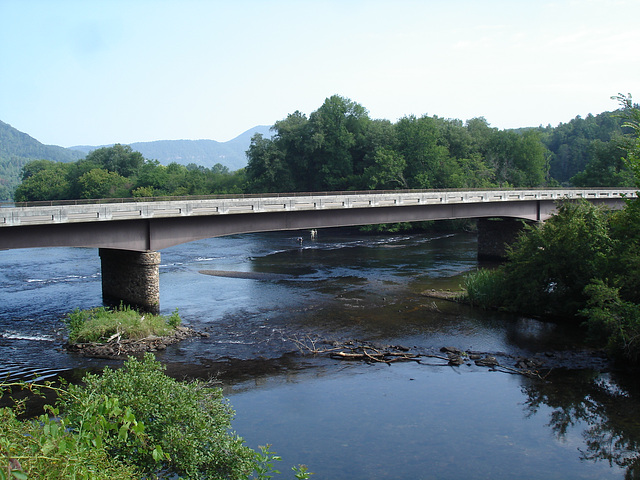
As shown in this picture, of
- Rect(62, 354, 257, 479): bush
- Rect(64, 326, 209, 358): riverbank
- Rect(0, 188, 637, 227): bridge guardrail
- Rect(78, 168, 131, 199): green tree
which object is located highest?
Rect(78, 168, 131, 199): green tree

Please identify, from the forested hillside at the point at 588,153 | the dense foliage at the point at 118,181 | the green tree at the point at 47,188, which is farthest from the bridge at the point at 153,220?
the green tree at the point at 47,188

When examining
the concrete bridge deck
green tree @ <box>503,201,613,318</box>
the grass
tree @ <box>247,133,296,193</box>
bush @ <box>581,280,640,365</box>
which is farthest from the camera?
tree @ <box>247,133,296,193</box>

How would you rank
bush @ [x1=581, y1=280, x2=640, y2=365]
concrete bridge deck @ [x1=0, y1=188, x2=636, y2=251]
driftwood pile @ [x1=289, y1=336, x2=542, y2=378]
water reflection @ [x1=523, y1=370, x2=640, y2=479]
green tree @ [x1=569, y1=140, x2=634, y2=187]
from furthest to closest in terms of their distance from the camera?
1. green tree @ [x1=569, y1=140, x2=634, y2=187]
2. concrete bridge deck @ [x1=0, y1=188, x2=636, y2=251]
3. driftwood pile @ [x1=289, y1=336, x2=542, y2=378]
4. bush @ [x1=581, y1=280, x2=640, y2=365]
5. water reflection @ [x1=523, y1=370, x2=640, y2=479]

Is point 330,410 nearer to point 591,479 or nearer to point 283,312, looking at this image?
point 591,479

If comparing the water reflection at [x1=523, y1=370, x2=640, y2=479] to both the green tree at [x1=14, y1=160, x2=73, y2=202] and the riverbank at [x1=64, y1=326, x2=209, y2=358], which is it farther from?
the green tree at [x1=14, y1=160, x2=73, y2=202]

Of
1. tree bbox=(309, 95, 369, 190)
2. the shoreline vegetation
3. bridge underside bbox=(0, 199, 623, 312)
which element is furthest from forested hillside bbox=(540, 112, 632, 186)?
the shoreline vegetation

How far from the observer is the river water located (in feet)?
56.2

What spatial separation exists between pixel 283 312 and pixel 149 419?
21233 mm

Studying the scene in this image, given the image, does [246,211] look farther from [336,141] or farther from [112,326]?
[336,141]

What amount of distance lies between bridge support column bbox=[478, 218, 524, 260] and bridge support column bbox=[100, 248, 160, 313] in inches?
1350

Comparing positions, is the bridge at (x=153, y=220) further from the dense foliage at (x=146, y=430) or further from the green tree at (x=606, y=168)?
the green tree at (x=606, y=168)

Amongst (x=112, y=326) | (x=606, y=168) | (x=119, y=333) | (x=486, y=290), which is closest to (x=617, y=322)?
(x=486, y=290)

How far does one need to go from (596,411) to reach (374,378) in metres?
8.15

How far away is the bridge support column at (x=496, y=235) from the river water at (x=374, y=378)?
1392 cm
